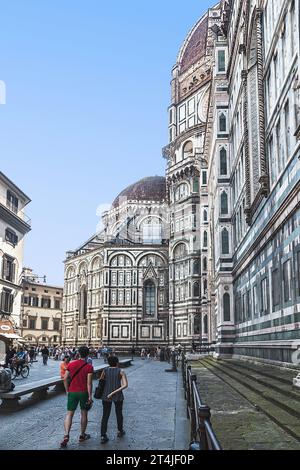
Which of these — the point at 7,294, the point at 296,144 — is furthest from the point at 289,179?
the point at 7,294

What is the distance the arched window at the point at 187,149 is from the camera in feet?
226

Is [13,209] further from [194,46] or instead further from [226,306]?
[194,46]

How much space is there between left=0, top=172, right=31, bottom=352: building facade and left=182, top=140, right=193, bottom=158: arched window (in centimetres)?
3003

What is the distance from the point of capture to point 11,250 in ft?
136

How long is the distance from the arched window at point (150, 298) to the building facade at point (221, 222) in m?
0.15

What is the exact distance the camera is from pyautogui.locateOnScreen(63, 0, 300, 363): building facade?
16812mm

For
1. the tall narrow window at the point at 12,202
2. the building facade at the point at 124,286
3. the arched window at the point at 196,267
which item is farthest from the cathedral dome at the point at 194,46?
the tall narrow window at the point at 12,202

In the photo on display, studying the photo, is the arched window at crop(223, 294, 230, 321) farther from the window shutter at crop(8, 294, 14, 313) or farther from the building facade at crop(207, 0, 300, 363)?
the window shutter at crop(8, 294, 14, 313)

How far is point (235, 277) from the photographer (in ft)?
99.9

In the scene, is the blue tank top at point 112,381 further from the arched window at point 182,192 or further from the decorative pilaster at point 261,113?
the arched window at point 182,192

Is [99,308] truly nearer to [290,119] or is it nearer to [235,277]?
[235,277]

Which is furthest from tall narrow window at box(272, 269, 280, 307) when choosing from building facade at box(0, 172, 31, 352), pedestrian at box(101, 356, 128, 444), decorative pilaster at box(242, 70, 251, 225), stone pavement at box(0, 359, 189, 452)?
building facade at box(0, 172, 31, 352)

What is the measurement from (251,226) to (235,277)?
7732 mm

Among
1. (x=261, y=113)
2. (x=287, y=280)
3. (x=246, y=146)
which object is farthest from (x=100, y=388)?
(x=246, y=146)
